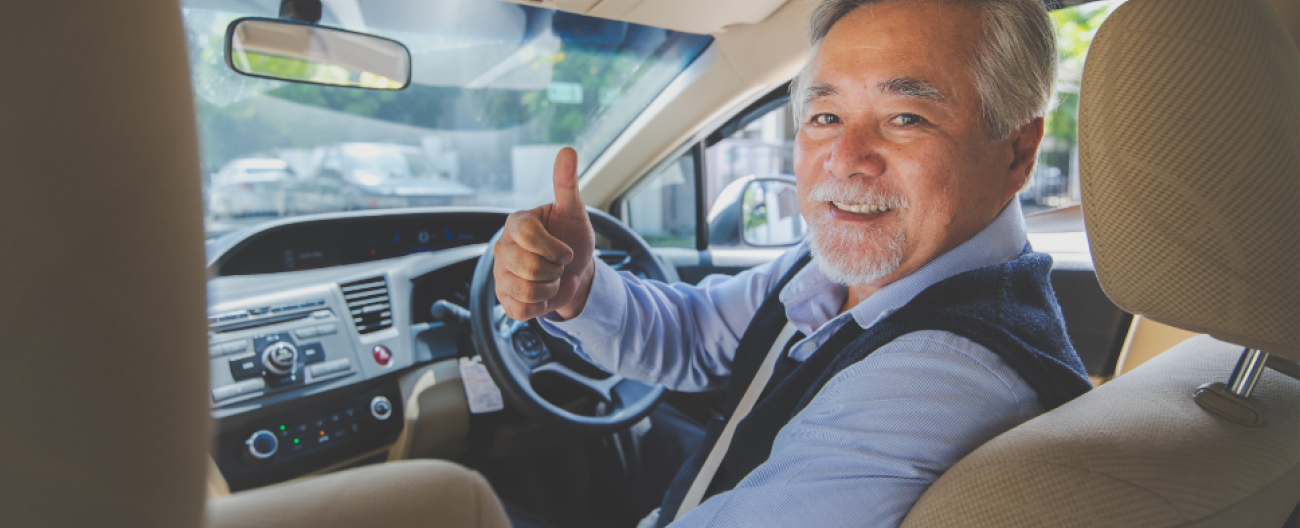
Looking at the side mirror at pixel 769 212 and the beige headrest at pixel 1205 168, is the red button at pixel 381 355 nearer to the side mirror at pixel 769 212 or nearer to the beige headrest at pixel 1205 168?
the side mirror at pixel 769 212

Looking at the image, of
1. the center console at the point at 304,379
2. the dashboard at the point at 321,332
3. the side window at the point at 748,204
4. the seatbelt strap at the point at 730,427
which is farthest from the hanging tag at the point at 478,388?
the side window at the point at 748,204

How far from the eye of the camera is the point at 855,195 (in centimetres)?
130

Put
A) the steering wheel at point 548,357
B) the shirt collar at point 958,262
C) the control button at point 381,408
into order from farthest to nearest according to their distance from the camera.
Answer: the control button at point 381,408, the steering wheel at point 548,357, the shirt collar at point 958,262

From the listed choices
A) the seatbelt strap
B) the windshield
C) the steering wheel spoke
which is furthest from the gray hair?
the steering wheel spoke

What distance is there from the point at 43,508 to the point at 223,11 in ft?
6.84

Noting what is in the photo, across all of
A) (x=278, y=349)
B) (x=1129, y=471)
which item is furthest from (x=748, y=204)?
(x=1129, y=471)

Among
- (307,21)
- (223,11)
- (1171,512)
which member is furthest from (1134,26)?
(223,11)

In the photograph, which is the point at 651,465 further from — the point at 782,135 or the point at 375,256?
the point at 782,135

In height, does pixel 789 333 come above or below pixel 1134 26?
below

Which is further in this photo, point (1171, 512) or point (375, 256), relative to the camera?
point (375, 256)

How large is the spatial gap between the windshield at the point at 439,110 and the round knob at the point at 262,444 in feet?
2.19

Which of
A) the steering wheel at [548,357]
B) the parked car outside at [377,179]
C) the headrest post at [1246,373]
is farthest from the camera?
the parked car outside at [377,179]

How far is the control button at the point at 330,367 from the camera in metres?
1.94

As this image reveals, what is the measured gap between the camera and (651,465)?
90.2 inches
